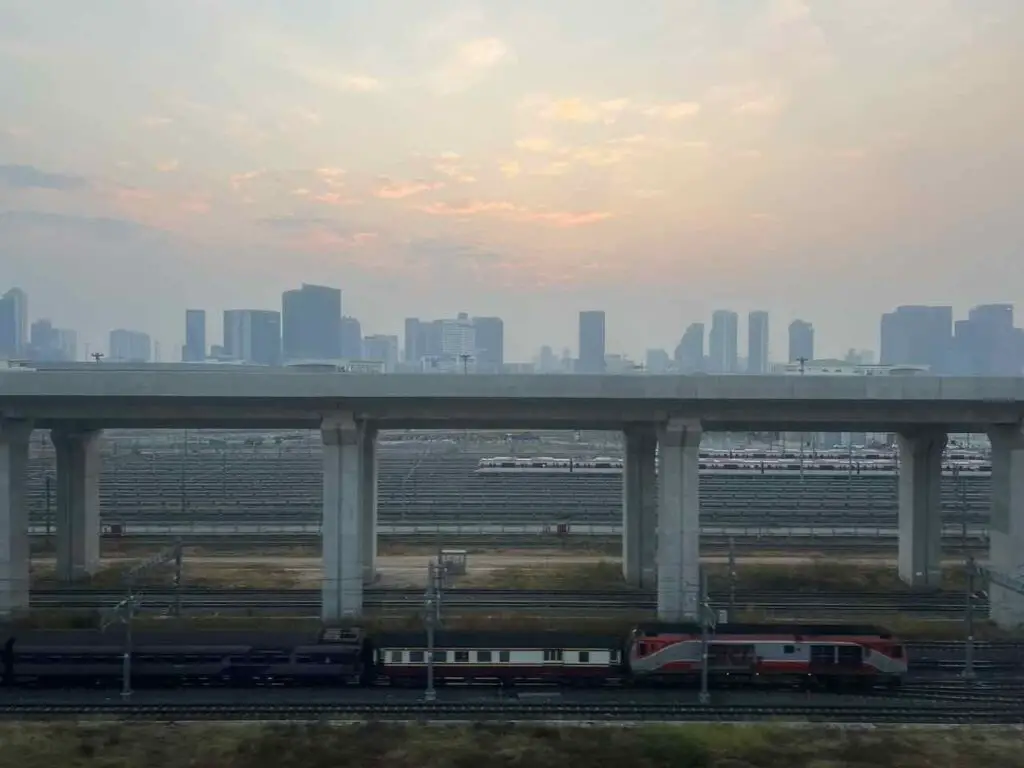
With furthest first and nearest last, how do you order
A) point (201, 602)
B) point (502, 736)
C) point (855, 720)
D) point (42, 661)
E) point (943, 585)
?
1. point (943, 585)
2. point (201, 602)
3. point (42, 661)
4. point (855, 720)
5. point (502, 736)

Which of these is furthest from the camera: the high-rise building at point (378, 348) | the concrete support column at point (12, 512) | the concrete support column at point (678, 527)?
the high-rise building at point (378, 348)

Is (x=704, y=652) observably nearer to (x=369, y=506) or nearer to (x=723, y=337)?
(x=369, y=506)

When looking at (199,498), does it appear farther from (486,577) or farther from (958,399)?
(958,399)

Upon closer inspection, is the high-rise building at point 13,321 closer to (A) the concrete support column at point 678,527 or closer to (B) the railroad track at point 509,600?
(B) the railroad track at point 509,600

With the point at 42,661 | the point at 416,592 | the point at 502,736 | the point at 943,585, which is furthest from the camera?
the point at 943,585

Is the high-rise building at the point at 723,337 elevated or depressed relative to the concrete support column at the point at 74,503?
elevated

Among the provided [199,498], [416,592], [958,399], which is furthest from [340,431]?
[199,498]

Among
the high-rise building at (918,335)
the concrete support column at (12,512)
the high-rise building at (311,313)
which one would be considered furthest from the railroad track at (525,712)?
the high-rise building at (918,335)
